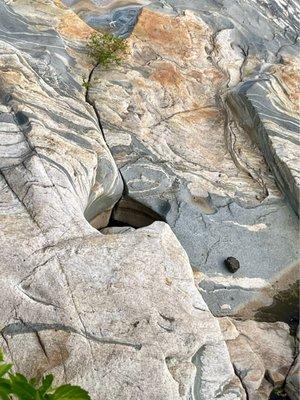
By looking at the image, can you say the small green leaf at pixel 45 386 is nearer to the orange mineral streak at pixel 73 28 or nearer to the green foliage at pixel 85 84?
the green foliage at pixel 85 84

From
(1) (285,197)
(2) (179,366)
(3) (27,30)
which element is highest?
(2) (179,366)

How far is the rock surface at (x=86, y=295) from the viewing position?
4309mm

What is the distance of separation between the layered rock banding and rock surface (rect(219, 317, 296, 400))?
17 mm

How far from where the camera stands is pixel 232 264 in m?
6.88

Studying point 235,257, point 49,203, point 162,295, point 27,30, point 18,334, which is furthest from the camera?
point 27,30

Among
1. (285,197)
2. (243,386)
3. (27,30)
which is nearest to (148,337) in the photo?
(243,386)

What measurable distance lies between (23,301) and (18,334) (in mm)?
257

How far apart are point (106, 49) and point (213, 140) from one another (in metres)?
2.12

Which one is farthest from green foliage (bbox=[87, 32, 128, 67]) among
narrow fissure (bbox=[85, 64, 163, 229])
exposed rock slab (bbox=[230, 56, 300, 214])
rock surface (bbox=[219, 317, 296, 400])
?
rock surface (bbox=[219, 317, 296, 400])

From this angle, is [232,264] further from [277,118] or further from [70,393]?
[70,393]

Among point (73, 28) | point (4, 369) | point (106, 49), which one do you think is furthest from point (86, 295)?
point (73, 28)

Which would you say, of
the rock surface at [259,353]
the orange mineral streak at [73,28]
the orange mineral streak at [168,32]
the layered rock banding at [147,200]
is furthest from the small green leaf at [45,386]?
the orange mineral streak at [168,32]

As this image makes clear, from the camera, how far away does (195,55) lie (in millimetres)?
9719

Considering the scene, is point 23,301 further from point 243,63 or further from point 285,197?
point 243,63
